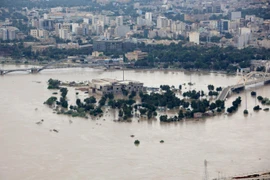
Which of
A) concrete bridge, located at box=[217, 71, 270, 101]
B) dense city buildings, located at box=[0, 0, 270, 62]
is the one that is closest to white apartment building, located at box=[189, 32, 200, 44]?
dense city buildings, located at box=[0, 0, 270, 62]

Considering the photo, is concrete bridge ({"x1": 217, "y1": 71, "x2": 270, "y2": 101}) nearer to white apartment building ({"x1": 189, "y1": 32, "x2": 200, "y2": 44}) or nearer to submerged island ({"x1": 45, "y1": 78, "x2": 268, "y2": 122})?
submerged island ({"x1": 45, "y1": 78, "x2": 268, "y2": 122})

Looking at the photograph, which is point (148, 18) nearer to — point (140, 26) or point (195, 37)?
point (140, 26)

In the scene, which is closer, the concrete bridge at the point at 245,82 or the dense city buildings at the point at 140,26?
the concrete bridge at the point at 245,82

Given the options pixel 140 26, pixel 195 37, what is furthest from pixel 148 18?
pixel 195 37

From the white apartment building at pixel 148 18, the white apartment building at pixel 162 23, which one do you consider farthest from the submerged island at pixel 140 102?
the white apartment building at pixel 148 18

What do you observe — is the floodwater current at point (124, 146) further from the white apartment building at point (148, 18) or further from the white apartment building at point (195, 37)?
the white apartment building at point (148, 18)
